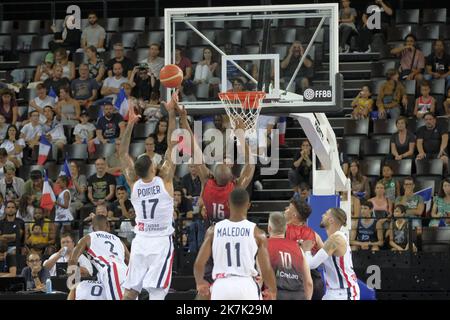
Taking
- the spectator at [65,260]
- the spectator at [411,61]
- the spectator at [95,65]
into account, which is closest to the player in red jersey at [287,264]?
the spectator at [65,260]

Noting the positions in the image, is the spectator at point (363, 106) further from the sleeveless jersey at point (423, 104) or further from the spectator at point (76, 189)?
the spectator at point (76, 189)

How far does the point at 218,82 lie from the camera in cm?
1680

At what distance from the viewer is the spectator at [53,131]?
20.9 meters

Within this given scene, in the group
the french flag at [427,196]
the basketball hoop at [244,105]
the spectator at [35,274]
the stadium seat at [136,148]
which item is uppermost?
the basketball hoop at [244,105]

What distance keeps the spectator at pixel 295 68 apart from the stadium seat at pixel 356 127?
3878 millimetres

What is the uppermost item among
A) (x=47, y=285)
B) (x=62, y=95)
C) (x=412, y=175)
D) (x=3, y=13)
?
(x=3, y=13)

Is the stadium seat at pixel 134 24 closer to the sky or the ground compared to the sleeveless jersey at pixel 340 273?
closer to the sky

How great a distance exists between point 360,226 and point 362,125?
282cm

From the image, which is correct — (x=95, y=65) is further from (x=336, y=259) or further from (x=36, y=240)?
(x=336, y=259)

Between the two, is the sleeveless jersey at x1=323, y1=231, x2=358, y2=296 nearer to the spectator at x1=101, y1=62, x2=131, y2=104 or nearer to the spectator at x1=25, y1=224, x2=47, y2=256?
the spectator at x1=25, y1=224, x2=47, y2=256

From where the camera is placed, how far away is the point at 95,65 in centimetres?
2188

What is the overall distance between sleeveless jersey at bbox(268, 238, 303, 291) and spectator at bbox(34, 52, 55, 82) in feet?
35.4

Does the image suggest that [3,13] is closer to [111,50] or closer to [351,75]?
[111,50]
